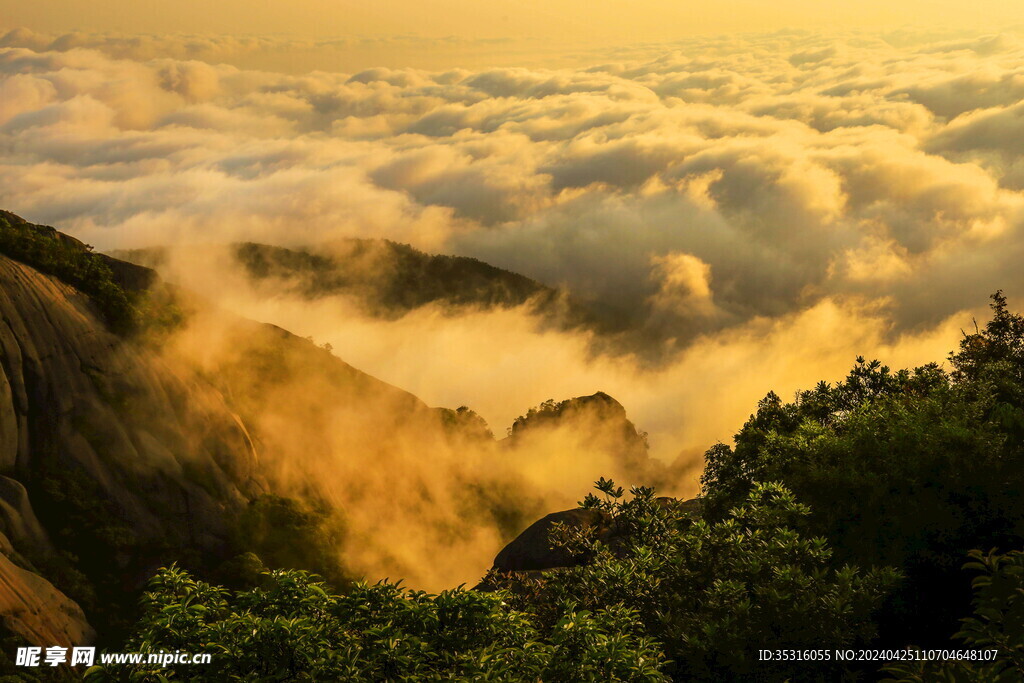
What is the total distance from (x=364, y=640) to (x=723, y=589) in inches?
337

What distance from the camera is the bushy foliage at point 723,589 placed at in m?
18.2

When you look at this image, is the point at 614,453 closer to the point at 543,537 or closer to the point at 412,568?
the point at 412,568

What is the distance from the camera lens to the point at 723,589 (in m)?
19.2

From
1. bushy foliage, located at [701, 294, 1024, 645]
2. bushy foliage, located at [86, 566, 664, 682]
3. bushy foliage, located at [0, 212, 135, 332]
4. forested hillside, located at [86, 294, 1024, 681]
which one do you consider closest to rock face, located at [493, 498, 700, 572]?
forested hillside, located at [86, 294, 1024, 681]

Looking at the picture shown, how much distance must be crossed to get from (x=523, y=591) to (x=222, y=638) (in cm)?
1212

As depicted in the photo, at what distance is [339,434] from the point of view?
91375 millimetres

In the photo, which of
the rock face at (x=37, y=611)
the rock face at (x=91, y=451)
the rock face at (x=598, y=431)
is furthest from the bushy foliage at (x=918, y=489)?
the rock face at (x=598, y=431)

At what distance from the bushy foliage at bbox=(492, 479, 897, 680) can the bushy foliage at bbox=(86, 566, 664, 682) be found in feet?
9.34

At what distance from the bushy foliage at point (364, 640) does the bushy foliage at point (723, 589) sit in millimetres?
2847

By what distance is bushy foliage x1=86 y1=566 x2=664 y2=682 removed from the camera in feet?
46.4

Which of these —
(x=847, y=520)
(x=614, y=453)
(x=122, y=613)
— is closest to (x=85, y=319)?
(x=122, y=613)

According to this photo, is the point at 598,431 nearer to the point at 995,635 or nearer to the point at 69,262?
the point at 69,262

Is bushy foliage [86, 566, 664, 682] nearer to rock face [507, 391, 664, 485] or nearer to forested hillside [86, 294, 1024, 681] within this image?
forested hillside [86, 294, 1024, 681]

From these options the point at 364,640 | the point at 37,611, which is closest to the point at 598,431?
the point at 37,611
